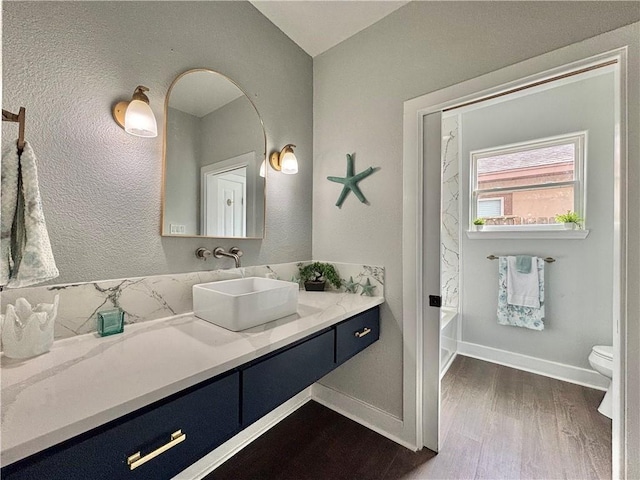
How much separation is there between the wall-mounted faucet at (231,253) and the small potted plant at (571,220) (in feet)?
8.31

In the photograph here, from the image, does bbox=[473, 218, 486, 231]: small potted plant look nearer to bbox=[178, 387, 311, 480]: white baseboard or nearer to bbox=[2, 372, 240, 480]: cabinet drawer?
bbox=[178, 387, 311, 480]: white baseboard

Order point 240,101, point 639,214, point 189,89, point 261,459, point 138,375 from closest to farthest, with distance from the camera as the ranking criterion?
point 138,375 → point 639,214 → point 189,89 → point 261,459 → point 240,101

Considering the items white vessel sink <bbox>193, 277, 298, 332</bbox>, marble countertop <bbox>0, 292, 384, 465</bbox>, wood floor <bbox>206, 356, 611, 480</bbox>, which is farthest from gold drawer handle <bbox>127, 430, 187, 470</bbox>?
wood floor <bbox>206, 356, 611, 480</bbox>

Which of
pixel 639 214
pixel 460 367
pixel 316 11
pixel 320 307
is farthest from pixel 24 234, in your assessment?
pixel 460 367

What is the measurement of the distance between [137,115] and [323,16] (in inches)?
51.2

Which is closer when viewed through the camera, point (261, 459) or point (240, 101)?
point (261, 459)

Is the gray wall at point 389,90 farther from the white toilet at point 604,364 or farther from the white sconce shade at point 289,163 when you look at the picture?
the white toilet at point 604,364

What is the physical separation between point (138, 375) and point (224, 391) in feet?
0.79

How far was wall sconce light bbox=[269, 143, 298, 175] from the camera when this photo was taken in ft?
5.81

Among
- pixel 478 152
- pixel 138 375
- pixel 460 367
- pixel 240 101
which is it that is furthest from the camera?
pixel 478 152

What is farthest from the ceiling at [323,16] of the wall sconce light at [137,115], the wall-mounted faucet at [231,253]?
the wall-mounted faucet at [231,253]

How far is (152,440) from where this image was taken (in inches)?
27.5

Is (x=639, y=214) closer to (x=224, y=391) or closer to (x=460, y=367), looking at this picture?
(x=224, y=391)

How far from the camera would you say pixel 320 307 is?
145 cm
